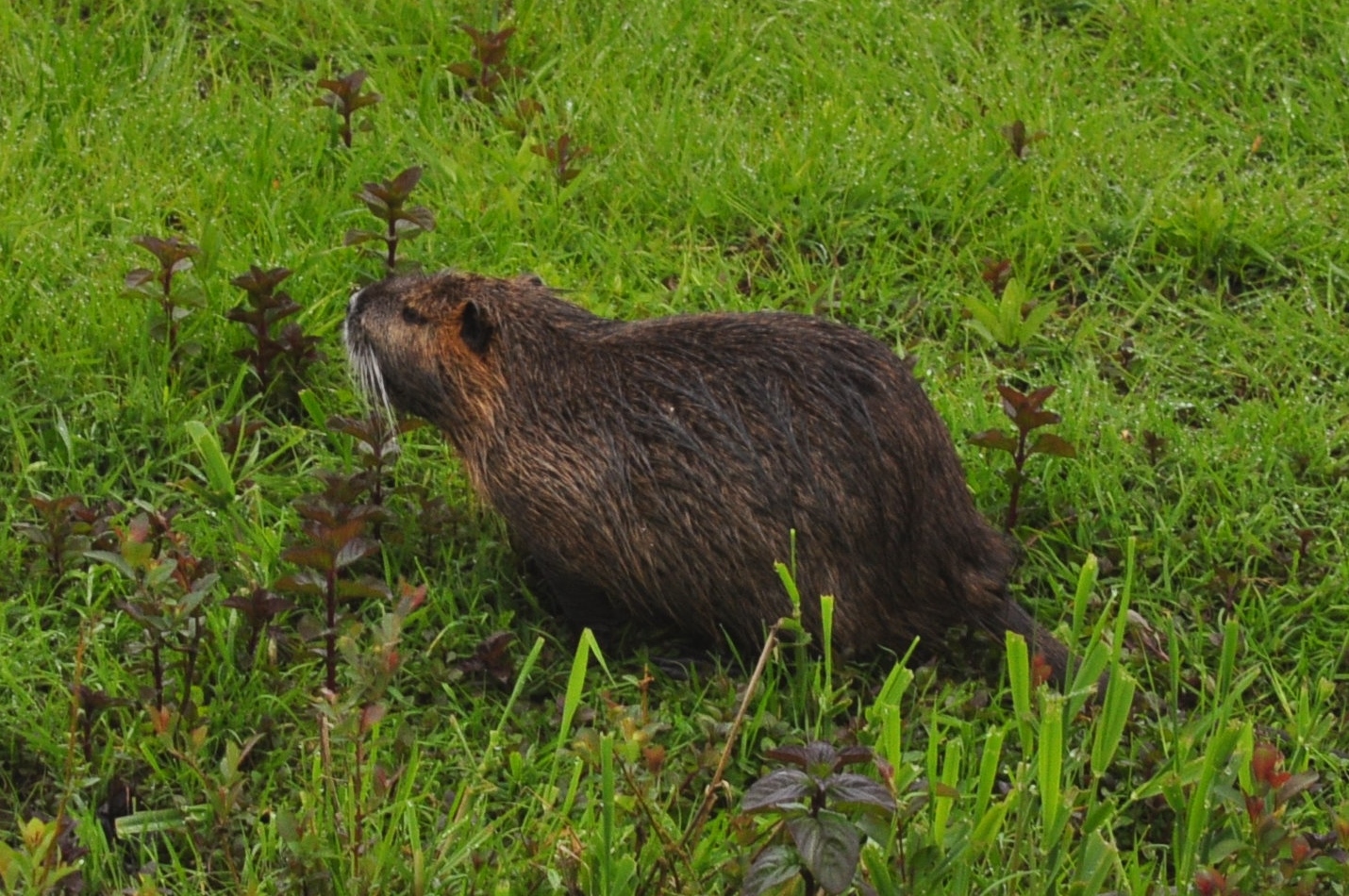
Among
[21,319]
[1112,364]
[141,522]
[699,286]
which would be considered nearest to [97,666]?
[141,522]

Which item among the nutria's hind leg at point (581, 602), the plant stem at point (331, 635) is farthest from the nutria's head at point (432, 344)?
the plant stem at point (331, 635)

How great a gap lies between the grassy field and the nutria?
11cm

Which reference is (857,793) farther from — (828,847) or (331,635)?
(331,635)

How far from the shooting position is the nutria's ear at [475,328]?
11.2ft

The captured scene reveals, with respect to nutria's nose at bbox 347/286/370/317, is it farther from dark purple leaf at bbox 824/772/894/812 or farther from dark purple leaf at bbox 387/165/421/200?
dark purple leaf at bbox 824/772/894/812

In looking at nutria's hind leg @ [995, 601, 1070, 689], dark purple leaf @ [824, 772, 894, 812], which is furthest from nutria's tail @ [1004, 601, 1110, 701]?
dark purple leaf @ [824, 772, 894, 812]

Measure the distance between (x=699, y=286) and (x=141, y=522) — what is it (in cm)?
157

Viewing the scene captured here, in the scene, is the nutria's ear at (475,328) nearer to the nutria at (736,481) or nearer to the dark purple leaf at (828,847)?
the nutria at (736,481)

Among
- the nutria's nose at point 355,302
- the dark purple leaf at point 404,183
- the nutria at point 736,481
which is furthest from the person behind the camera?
the dark purple leaf at point 404,183

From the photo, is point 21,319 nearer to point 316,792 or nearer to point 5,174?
point 5,174

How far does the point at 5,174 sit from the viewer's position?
13.4 ft

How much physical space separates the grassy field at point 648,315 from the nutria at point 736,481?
0.38ft

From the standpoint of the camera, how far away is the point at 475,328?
136 inches

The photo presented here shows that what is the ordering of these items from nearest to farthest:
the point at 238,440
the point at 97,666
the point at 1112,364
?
the point at 97,666 < the point at 238,440 < the point at 1112,364
